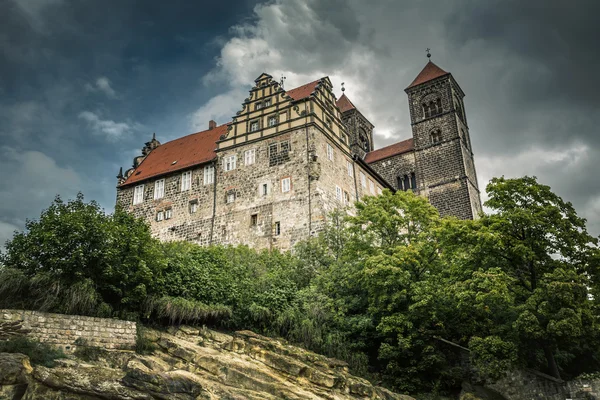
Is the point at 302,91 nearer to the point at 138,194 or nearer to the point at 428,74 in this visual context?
the point at 138,194

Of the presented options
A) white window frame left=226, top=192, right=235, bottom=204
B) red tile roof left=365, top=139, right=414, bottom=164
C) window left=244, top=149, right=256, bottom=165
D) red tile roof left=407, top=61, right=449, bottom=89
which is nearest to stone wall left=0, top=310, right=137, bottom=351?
white window frame left=226, top=192, right=235, bottom=204

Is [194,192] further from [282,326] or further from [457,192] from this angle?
[457,192]

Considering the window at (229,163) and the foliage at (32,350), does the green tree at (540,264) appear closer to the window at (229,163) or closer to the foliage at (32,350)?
the foliage at (32,350)

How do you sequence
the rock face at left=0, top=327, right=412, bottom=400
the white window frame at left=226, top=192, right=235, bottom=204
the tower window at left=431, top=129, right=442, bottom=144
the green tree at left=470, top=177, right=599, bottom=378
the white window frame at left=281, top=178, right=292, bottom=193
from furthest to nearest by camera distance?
the tower window at left=431, top=129, right=442, bottom=144 → the white window frame at left=226, top=192, right=235, bottom=204 → the white window frame at left=281, top=178, right=292, bottom=193 → the green tree at left=470, top=177, right=599, bottom=378 → the rock face at left=0, top=327, right=412, bottom=400

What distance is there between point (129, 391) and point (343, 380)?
294 inches

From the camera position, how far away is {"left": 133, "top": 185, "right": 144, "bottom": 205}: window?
117 feet

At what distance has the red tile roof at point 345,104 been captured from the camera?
63.6 m

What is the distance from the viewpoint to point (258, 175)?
31.7m

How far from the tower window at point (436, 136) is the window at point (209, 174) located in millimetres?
25836

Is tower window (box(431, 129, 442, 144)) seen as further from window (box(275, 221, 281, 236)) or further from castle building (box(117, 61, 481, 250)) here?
window (box(275, 221, 281, 236))

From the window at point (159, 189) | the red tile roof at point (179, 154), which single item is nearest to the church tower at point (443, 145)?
the red tile roof at point (179, 154)

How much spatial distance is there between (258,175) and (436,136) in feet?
85.1

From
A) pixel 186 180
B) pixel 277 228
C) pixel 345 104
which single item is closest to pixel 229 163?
pixel 186 180

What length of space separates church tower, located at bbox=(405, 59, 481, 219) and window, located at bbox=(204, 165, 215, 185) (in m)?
22.7
